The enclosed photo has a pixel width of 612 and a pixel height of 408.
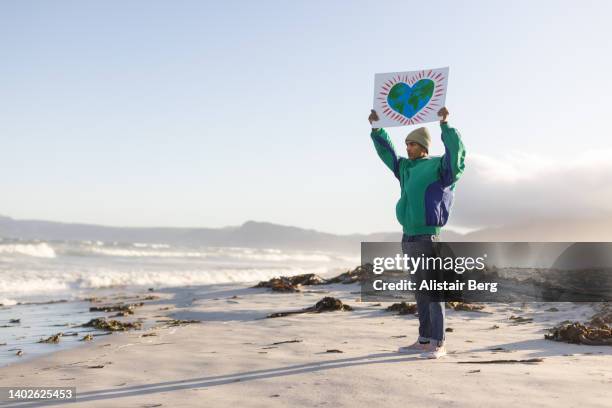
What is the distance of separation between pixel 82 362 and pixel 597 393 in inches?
144

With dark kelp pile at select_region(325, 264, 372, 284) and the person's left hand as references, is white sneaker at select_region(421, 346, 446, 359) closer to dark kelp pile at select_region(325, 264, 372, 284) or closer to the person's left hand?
the person's left hand

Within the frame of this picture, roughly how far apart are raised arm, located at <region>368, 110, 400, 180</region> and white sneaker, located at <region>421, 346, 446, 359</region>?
147 cm

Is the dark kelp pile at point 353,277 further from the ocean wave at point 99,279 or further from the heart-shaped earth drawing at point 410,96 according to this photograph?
the heart-shaped earth drawing at point 410,96

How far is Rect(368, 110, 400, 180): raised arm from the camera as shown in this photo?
516 cm

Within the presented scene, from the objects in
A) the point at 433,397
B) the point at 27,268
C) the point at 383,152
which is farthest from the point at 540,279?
the point at 27,268

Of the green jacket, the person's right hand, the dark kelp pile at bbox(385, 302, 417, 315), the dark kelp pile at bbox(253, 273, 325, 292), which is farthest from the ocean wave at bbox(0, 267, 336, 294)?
the green jacket

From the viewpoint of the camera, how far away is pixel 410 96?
16.6ft

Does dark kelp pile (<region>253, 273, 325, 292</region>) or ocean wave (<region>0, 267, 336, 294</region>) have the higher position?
dark kelp pile (<region>253, 273, 325, 292</region>)

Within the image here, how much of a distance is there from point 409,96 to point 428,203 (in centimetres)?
103

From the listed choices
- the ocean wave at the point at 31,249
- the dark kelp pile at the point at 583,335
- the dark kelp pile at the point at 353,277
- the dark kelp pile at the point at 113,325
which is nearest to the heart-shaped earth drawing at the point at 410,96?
the dark kelp pile at the point at 583,335

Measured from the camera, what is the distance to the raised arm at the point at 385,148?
5.16 metres

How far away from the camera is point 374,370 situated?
3.90 metres

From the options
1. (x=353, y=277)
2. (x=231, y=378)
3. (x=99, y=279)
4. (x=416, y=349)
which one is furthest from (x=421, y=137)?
(x=99, y=279)

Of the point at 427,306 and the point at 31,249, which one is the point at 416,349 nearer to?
the point at 427,306
